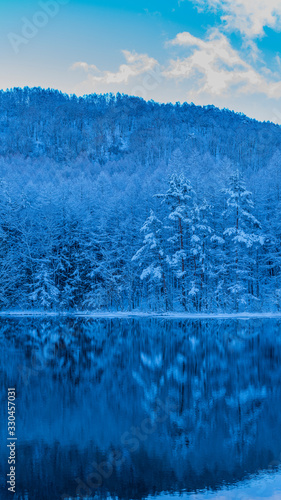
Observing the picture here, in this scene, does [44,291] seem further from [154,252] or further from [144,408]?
[144,408]

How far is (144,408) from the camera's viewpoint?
15.1 metres

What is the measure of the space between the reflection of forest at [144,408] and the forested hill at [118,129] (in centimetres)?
8340

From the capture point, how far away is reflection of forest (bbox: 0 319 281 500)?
10430 mm

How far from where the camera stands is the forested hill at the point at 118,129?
124500mm

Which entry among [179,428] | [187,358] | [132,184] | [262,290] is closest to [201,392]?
[179,428]

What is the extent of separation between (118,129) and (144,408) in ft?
486

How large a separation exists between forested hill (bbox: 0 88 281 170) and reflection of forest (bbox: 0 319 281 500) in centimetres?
8340

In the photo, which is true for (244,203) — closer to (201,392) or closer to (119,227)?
(119,227)

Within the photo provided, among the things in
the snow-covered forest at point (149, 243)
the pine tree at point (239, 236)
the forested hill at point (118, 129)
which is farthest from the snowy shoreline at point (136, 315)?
the forested hill at point (118, 129)

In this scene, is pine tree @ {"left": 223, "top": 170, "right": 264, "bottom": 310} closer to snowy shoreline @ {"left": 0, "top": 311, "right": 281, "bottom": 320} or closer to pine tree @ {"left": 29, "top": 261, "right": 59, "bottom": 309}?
snowy shoreline @ {"left": 0, "top": 311, "right": 281, "bottom": 320}

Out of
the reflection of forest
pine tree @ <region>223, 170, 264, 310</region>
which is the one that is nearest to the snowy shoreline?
pine tree @ <region>223, 170, 264, 310</region>

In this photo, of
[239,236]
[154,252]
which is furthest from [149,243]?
[239,236]

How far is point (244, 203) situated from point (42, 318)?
2102 centimetres

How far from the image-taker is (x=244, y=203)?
47.9 metres
